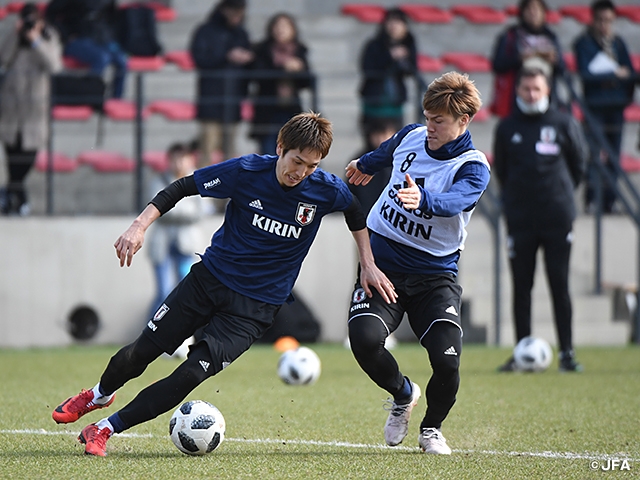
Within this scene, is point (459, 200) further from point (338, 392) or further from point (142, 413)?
point (338, 392)

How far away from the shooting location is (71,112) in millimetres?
12836

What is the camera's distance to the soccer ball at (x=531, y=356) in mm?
9094

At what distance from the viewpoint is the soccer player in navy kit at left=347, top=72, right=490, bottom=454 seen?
5.38 metres

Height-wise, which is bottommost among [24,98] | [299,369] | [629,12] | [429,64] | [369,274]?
[299,369]

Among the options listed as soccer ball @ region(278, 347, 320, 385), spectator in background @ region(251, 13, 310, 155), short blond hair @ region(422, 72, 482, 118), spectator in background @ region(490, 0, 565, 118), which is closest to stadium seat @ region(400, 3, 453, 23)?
spectator in background @ region(490, 0, 565, 118)

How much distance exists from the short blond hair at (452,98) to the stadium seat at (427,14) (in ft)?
43.4

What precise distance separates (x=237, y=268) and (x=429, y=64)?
12.4 meters

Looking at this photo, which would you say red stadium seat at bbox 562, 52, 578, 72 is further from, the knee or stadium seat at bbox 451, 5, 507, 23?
the knee

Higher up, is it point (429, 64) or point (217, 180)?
point (217, 180)

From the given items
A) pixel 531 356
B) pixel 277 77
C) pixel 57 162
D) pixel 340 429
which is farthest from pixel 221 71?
pixel 340 429

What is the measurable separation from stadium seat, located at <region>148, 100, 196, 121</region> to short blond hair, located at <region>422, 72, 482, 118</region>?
936cm

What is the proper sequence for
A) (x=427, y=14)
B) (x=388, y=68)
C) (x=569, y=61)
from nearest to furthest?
(x=388, y=68), (x=569, y=61), (x=427, y=14)

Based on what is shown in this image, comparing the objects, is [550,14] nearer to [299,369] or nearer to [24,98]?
[24,98]

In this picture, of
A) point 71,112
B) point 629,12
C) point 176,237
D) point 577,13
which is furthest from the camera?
point 577,13
